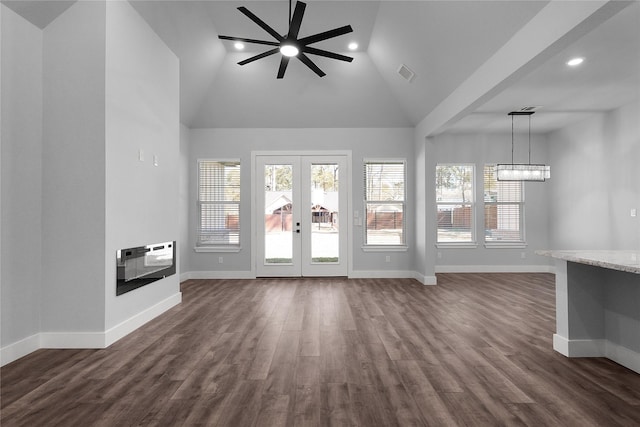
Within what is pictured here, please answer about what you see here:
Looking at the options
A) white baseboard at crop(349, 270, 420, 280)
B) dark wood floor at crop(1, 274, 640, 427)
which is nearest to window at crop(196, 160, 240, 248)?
white baseboard at crop(349, 270, 420, 280)

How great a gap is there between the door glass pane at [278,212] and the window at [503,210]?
419cm

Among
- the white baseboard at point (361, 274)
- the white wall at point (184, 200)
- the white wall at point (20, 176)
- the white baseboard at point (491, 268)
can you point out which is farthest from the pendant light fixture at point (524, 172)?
the white wall at point (20, 176)

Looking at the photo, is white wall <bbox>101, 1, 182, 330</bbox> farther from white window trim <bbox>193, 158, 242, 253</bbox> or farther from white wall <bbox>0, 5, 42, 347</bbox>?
white window trim <bbox>193, 158, 242, 253</bbox>

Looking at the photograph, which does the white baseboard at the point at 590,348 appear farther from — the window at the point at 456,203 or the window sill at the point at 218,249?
the window sill at the point at 218,249

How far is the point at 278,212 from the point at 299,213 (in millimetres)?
408

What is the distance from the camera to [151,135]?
3754 mm

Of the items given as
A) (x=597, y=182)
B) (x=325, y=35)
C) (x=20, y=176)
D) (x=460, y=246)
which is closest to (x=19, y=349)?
(x=20, y=176)

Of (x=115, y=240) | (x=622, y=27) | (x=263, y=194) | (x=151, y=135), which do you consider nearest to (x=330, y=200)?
(x=263, y=194)

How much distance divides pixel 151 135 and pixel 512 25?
3.80 m

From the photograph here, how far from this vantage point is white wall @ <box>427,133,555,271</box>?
6984 millimetres

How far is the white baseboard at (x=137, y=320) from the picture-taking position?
3033 mm

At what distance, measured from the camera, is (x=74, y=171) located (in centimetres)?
296

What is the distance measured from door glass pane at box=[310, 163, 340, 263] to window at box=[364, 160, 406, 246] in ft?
2.01

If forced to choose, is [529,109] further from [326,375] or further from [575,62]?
[326,375]
